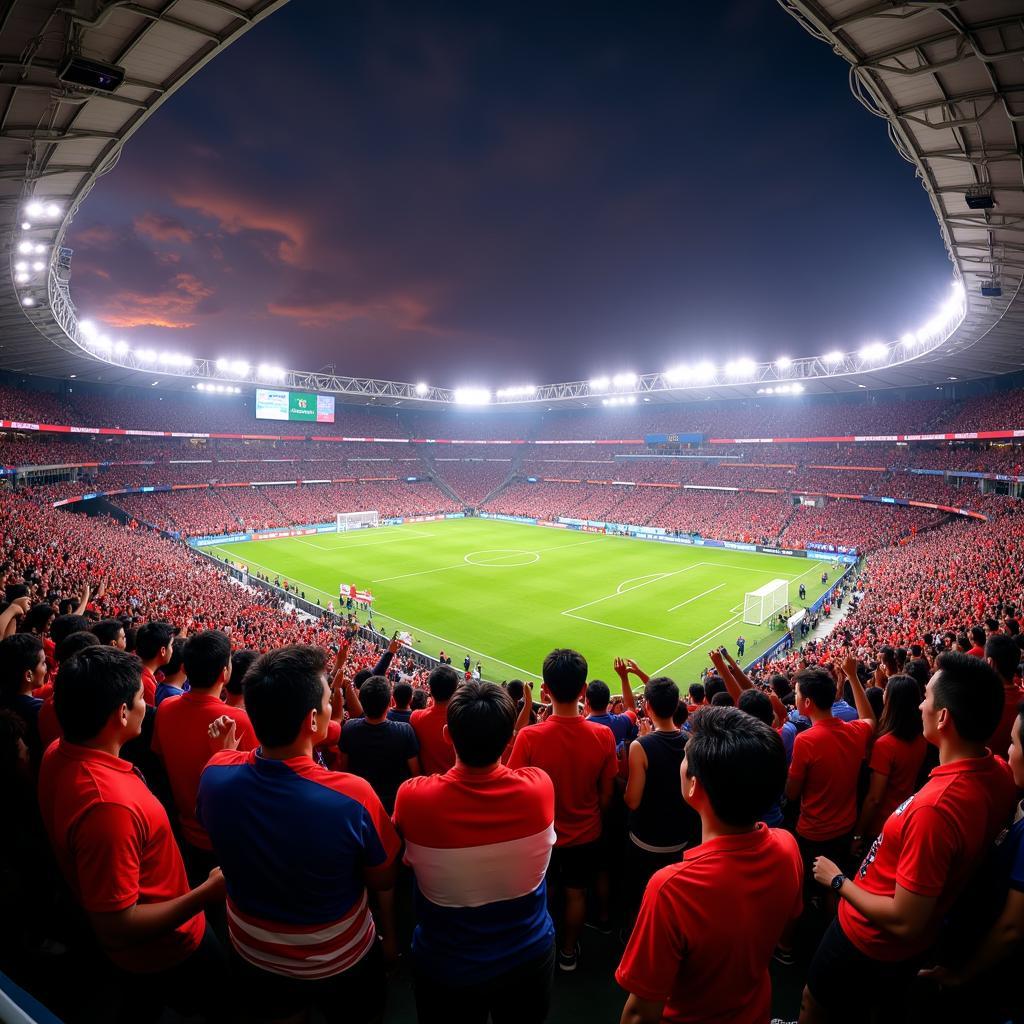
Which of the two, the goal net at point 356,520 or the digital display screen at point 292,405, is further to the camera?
the digital display screen at point 292,405

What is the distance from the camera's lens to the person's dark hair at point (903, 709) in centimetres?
449

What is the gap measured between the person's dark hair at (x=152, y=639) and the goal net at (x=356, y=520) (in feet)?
162

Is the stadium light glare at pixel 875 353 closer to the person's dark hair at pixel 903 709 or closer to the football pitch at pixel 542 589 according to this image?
the football pitch at pixel 542 589

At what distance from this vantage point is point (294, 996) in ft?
8.63

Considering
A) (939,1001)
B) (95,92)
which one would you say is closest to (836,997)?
(939,1001)

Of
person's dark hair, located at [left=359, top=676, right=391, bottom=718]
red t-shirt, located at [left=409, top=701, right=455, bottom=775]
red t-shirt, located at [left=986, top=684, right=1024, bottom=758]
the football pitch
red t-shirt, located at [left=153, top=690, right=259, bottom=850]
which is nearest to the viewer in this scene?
red t-shirt, located at [left=153, top=690, right=259, bottom=850]

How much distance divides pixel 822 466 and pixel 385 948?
59.0 metres

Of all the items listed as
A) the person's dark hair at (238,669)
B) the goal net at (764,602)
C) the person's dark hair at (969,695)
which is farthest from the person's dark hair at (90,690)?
the goal net at (764,602)

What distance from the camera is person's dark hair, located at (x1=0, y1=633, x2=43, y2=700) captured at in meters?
4.50

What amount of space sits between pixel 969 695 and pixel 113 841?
411 centimetres

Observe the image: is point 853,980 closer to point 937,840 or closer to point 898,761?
point 937,840

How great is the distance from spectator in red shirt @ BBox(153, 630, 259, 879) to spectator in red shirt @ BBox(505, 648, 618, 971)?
2072 millimetres

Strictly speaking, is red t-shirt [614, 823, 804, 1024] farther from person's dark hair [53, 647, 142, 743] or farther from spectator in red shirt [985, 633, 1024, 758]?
spectator in red shirt [985, 633, 1024, 758]

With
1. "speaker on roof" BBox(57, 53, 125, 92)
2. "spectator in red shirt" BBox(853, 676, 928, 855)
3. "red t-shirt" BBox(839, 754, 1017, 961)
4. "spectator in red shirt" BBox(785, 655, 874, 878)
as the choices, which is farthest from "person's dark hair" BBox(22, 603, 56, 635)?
"spectator in red shirt" BBox(853, 676, 928, 855)
